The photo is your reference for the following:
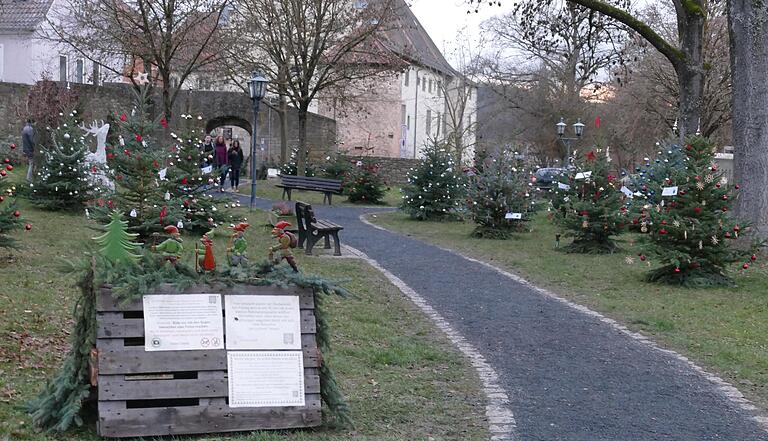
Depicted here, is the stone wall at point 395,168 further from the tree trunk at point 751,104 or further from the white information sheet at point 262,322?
the white information sheet at point 262,322

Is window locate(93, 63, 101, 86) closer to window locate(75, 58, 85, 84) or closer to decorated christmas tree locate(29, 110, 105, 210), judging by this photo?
window locate(75, 58, 85, 84)

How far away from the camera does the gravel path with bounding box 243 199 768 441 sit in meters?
6.02

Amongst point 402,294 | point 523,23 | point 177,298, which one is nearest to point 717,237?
point 402,294

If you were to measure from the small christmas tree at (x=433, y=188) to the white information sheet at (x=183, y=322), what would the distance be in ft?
61.3

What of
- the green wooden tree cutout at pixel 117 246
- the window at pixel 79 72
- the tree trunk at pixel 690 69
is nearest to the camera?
the green wooden tree cutout at pixel 117 246

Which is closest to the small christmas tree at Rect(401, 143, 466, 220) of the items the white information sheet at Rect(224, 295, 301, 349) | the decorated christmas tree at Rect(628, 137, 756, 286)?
the decorated christmas tree at Rect(628, 137, 756, 286)

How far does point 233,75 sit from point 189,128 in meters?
15.6

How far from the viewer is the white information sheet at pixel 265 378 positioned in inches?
210

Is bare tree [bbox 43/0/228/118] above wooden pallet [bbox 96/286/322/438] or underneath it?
above

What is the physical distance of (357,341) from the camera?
27.8ft

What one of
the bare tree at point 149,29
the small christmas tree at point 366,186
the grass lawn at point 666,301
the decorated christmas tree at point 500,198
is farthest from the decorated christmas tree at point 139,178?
the small christmas tree at point 366,186

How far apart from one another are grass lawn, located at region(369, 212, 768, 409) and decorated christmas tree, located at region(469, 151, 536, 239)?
2.01 feet

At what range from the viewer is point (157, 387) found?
516 cm

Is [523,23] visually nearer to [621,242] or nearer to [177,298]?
[621,242]
